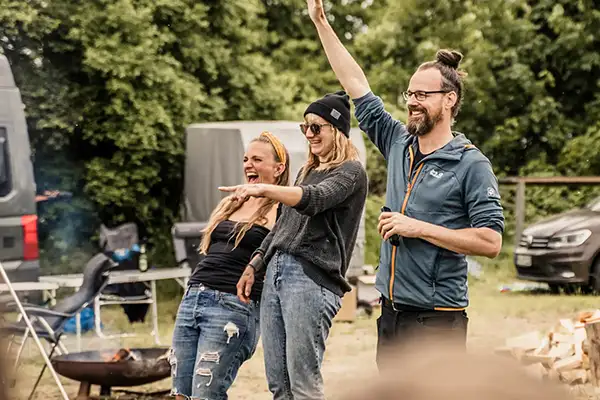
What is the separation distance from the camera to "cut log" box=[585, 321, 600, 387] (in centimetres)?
743

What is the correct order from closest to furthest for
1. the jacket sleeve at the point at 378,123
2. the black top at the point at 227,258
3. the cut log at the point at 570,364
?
the jacket sleeve at the point at 378,123
the black top at the point at 227,258
the cut log at the point at 570,364

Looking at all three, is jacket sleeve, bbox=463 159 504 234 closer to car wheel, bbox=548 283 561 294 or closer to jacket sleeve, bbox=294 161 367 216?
jacket sleeve, bbox=294 161 367 216

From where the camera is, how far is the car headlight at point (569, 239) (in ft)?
45.1

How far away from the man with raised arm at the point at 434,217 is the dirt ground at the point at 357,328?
12.8 feet

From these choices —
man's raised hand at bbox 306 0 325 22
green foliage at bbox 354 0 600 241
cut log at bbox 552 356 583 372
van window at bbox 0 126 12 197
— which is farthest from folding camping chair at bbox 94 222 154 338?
green foliage at bbox 354 0 600 241

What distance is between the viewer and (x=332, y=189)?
4.01 metres

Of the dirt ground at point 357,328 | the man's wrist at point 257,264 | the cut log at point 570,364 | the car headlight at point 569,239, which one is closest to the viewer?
the man's wrist at point 257,264

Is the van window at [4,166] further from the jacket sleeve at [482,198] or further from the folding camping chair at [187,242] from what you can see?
the jacket sleeve at [482,198]

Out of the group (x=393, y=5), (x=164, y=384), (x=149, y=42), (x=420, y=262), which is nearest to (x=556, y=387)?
(x=420, y=262)

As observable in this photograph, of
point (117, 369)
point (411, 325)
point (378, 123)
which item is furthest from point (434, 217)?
point (117, 369)

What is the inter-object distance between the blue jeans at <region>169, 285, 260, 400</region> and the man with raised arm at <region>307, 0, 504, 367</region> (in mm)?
1080

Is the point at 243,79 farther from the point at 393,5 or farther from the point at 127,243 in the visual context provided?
the point at 393,5

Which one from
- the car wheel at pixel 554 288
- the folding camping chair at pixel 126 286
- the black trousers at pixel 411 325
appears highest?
the black trousers at pixel 411 325

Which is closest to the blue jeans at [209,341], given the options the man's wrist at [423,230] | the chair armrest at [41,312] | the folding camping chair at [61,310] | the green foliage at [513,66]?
the man's wrist at [423,230]
